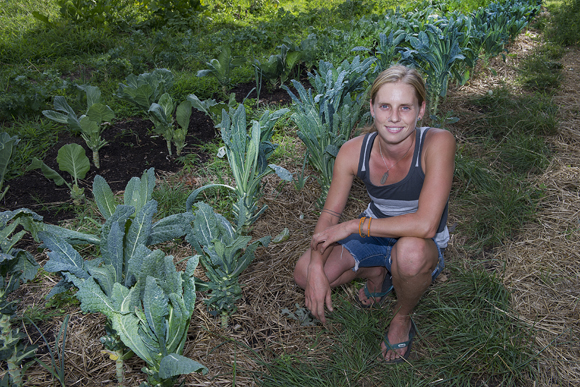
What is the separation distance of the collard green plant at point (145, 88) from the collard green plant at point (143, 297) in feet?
5.07

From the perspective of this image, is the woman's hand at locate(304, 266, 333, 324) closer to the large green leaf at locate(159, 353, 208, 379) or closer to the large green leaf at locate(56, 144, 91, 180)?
the large green leaf at locate(159, 353, 208, 379)

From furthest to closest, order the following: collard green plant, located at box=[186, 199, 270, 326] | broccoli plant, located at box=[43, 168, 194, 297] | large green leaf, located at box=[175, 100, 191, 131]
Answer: large green leaf, located at box=[175, 100, 191, 131] → collard green plant, located at box=[186, 199, 270, 326] → broccoli plant, located at box=[43, 168, 194, 297]

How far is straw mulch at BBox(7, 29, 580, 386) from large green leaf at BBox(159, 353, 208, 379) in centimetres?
33

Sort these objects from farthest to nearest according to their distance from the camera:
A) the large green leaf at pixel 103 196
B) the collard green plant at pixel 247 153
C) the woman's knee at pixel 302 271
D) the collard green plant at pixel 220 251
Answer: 1. the collard green plant at pixel 247 153
2. the woman's knee at pixel 302 271
3. the large green leaf at pixel 103 196
4. the collard green plant at pixel 220 251

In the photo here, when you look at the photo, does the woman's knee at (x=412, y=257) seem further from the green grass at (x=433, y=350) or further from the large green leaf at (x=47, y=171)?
the large green leaf at (x=47, y=171)

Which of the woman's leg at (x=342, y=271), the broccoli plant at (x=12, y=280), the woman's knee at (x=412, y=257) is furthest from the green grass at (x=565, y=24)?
the broccoli plant at (x=12, y=280)

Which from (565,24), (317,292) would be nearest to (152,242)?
(317,292)

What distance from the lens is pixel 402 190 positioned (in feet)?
6.24

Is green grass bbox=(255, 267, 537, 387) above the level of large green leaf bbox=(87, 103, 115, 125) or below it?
below

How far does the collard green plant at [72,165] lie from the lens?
2.50 meters

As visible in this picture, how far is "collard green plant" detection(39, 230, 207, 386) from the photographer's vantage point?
4.58ft

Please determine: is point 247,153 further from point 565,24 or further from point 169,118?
point 565,24

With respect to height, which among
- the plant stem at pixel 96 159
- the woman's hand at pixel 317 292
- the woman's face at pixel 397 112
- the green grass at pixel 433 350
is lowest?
the green grass at pixel 433 350

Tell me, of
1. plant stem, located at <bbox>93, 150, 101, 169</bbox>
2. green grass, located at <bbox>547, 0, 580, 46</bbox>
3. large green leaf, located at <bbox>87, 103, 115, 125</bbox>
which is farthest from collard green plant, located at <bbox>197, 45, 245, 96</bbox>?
green grass, located at <bbox>547, 0, 580, 46</bbox>
